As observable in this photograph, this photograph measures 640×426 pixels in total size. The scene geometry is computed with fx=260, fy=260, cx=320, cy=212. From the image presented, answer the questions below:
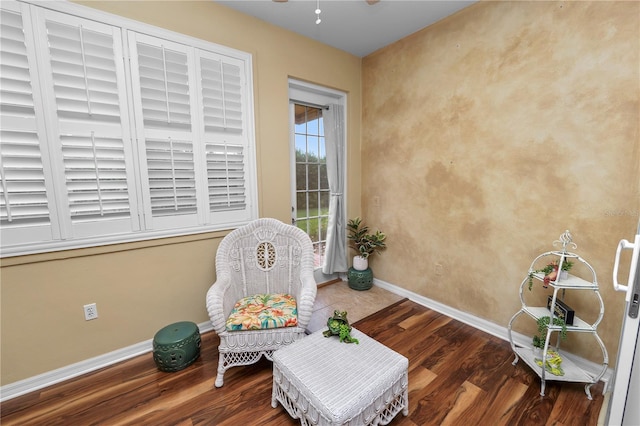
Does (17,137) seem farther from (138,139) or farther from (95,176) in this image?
(138,139)

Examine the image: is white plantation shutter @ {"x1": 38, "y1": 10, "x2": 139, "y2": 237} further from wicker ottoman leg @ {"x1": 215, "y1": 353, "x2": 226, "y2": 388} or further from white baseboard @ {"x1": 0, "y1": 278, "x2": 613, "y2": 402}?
wicker ottoman leg @ {"x1": 215, "y1": 353, "x2": 226, "y2": 388}

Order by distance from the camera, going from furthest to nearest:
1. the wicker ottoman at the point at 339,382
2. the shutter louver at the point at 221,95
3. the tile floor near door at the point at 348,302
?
the tile floor near door at the point at 348,302 < the shutter louver at the point at 221,95 < the wicker ottoman at the point at 339,382

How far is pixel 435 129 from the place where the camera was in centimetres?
253

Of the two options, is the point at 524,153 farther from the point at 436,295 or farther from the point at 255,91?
the point at 255,91

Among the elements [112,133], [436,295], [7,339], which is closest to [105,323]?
[7,339]

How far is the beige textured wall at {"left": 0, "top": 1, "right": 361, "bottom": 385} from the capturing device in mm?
1666

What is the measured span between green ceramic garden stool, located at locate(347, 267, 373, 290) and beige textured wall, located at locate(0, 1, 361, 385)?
3.86 ft

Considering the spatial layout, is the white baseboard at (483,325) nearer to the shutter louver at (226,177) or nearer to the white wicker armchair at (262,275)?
the white wicker armchair at (262,275)

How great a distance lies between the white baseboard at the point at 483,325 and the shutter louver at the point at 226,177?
2037 millimetres

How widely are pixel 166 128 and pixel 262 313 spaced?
5.19 feet

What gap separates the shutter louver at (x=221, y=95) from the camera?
2.16 metres

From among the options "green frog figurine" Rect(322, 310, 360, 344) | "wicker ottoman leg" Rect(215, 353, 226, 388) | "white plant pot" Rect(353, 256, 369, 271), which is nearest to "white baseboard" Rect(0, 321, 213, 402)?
"wicker ottoman leg" Rect(215, 353, 226, 388)

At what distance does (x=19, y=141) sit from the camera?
1.57 meters

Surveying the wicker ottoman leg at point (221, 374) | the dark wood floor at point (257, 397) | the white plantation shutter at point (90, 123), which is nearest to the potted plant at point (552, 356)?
the dark wood floor at point (257, 397)
